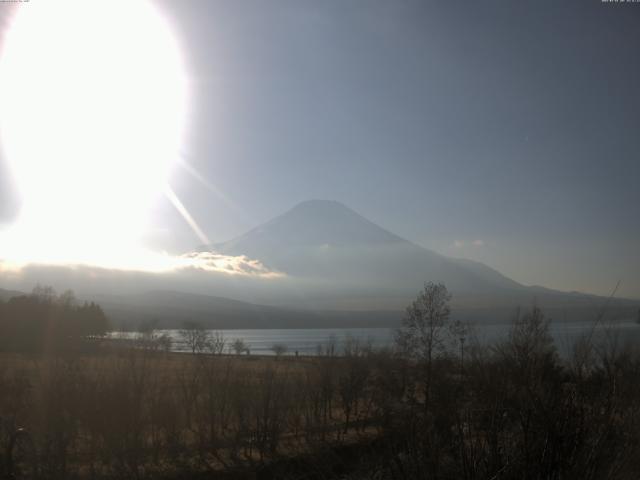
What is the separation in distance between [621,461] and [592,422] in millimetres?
435

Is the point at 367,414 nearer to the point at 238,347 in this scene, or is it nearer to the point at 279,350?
the point at 279,350

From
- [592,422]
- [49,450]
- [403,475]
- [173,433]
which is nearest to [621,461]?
[592,422]

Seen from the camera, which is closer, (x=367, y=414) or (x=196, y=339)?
(x=367, y=414)

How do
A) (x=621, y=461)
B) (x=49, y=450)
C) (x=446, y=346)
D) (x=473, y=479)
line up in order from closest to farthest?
(x=621, y=461) → (x=473, y=479) → (x=49, y=450) → (x=446, y=346)

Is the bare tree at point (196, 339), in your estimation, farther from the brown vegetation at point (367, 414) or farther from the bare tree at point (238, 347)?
the brown vegetation at point (367, 414)

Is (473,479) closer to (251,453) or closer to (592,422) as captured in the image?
(592,422)

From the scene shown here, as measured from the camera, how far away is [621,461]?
4.04 metres

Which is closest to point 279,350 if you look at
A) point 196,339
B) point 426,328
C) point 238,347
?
point 238,347

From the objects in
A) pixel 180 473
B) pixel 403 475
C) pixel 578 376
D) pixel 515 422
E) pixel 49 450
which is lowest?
pixel 180 473

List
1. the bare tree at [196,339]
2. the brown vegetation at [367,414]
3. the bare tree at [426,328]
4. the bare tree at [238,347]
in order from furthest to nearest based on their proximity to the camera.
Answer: the bare tree at [238,347] < the bare tree at [196,339] < the bare tree at [426,328] < the brown vegetation at [367,414]

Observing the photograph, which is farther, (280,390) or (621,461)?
(280,390)

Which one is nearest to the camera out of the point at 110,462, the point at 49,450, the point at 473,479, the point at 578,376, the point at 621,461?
the point at 621,461

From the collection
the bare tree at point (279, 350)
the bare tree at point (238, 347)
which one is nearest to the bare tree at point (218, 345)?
the bare tree at point (279, 350)

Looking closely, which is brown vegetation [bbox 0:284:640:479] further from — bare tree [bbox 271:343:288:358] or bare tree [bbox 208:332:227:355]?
bare tree [bbox 271:343:288:358]
